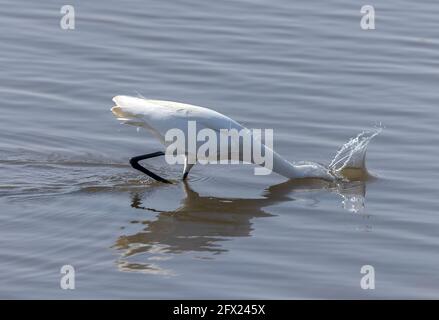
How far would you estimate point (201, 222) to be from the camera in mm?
9359

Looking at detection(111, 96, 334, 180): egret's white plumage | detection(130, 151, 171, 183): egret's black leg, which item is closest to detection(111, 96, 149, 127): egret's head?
detection(111, 96, 334, 180): egret's white plumage

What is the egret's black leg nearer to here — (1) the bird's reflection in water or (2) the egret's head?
(1) the bird's reflection in water

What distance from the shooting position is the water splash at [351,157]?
1048cm

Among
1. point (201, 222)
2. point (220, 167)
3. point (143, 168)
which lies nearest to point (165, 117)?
point (143, 168)

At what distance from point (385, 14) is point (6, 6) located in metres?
5.08

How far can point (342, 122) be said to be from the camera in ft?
38.1

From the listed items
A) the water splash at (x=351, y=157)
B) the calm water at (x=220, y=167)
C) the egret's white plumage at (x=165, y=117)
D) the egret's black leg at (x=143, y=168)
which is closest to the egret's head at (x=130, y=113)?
the egret's white plumage at (x=165, y=117)

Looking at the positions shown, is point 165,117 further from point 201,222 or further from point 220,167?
point 220,167

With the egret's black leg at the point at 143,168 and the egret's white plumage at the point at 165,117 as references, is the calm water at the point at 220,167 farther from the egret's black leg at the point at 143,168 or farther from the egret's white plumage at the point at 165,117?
the egret's white plumage at the point at 165,117

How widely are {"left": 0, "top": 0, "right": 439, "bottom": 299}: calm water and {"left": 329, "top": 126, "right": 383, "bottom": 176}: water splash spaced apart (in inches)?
5.4

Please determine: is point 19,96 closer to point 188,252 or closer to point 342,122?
point 342,122

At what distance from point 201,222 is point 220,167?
142cm

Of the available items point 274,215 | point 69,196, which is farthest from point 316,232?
point 69,196

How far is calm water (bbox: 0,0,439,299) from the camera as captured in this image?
8164 mm
